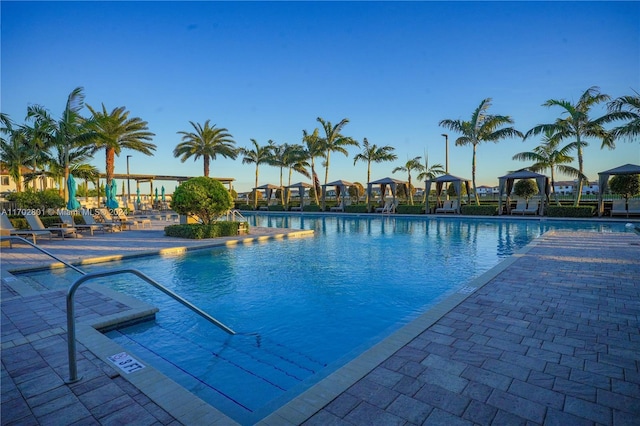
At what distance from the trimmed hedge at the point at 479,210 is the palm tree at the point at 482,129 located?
4.34 feet

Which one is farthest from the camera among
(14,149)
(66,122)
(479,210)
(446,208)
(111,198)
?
(446,208)

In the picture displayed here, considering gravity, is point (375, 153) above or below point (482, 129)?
below

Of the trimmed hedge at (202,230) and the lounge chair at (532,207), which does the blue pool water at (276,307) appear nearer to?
the trimmed hedge at (202,230)

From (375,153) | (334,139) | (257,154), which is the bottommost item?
(375,153)

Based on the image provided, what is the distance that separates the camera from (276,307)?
556 centimetres

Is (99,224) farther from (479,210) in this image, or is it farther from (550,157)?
(550,157)

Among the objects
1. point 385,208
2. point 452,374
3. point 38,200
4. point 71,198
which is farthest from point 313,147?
point 452,374

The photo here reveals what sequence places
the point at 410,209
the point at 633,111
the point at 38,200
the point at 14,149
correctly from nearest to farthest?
the point at 633,111
the point at 38,200
the point at 14,149
the point at 410,209

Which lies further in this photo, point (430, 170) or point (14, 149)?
point (430, 170)

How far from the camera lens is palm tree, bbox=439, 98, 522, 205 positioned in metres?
22.8

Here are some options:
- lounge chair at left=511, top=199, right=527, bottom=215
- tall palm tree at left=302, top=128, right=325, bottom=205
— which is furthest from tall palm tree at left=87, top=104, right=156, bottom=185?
lounge chair at left=511, top=199, right=527, bottom=215

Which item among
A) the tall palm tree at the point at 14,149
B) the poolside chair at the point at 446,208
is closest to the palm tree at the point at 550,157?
the poolside chair at the point at 446,208

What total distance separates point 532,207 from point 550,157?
15.1ft

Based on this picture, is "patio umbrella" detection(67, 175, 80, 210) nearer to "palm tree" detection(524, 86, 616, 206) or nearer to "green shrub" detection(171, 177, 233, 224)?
"green shrub" detection(171, 177, 233, 224)
